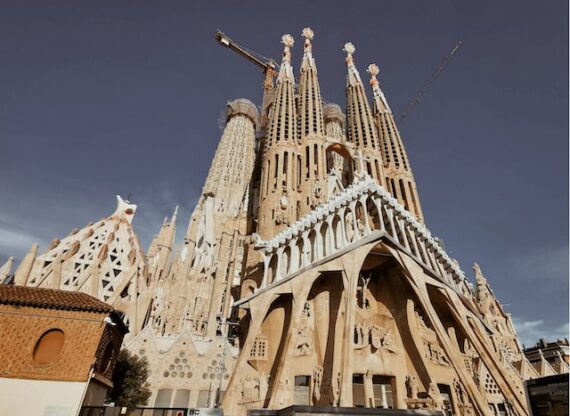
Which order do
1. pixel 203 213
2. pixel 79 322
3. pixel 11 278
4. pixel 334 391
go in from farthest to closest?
1. pixel 203 213
2. pixel 11 278
3. pixel 334 391
4. pixel 79 322

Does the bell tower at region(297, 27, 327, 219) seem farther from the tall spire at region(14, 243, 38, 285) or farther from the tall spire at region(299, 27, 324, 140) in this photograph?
the tall spire at region(14, 243, 38, 285)

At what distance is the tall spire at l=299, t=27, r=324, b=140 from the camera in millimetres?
31219

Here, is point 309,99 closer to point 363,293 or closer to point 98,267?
point 363,293

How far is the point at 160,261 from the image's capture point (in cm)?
3212

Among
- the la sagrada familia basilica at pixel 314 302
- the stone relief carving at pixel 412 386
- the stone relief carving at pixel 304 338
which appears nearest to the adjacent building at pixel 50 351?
the la sagrada familia basilica at pixel 314 302

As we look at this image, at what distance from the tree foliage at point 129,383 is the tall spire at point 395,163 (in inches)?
992

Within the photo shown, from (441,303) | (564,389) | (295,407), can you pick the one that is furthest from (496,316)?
(295,407)

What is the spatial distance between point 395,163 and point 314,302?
21.0m

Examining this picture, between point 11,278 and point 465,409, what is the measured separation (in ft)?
109

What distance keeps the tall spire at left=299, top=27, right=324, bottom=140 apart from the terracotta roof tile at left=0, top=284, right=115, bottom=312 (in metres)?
23.4

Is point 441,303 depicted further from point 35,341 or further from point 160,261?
point 160,261

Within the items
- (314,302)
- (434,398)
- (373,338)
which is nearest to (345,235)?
(314,302)

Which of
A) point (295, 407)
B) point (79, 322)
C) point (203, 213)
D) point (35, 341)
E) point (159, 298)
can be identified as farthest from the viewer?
point (203, 213)

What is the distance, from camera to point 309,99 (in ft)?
113
